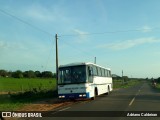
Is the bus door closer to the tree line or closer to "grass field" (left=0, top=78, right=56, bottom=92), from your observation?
"grass field" (left=0, top=78, right=56, bottom=92)

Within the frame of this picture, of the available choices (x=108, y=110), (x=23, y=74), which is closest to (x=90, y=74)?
(x=108, y=110)

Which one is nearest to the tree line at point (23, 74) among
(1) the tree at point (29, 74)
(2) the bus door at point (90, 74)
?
(1) the tree at point (29, 74)

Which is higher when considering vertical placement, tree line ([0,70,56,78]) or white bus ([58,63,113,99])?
tree line ([0,70,56,78])

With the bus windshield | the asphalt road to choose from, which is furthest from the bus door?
the asphalt road

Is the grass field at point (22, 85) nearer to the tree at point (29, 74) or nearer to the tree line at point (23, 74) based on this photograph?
the tree line at point (23, 74)

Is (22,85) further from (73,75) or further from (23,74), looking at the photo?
(23,74)

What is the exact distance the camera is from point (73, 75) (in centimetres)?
2525

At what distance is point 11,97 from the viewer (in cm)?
3109

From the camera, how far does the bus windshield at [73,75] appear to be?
25.1 metres

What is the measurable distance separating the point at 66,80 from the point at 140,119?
12574mm

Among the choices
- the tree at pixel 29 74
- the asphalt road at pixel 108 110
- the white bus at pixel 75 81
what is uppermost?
the tree at pixel 29 74

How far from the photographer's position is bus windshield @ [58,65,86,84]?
25.1 metres

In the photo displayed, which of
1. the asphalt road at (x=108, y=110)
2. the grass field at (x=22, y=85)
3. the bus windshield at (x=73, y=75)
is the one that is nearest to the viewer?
the asphalt road at (x=108, y=110)

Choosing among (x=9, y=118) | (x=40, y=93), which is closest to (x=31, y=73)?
(x=40, y=93)
